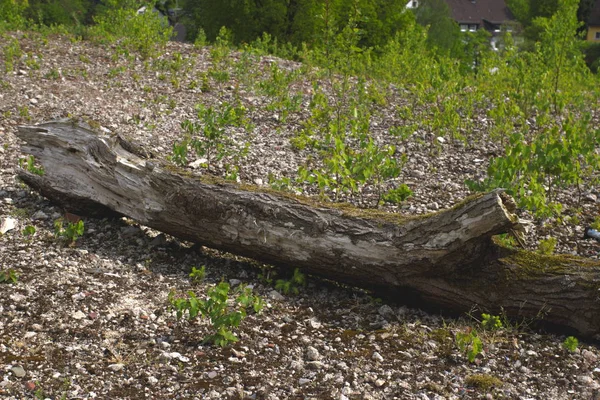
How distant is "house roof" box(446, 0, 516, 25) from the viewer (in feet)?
259

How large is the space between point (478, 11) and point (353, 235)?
80372 millimetres

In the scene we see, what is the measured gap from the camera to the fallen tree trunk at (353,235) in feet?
16.2

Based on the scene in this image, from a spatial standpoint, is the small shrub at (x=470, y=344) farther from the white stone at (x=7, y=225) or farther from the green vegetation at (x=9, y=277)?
the white stone at (x=7, y=225)

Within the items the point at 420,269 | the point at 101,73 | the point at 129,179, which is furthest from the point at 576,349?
the point at 101,73

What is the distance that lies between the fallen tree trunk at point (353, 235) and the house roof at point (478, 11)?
77.7m

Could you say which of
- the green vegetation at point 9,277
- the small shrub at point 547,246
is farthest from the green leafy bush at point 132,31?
the small shrub at point 547,246

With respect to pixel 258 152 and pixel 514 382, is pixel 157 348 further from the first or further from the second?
pixel 258 152

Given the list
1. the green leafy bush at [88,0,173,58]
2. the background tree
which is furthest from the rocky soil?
the background tree

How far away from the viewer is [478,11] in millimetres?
79750

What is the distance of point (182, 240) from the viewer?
6.30 metres

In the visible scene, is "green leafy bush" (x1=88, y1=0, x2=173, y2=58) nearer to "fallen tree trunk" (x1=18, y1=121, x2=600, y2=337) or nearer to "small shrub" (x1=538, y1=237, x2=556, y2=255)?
"fallen tree trunk" (x1=18, y1=121, x2=600, y2=337)

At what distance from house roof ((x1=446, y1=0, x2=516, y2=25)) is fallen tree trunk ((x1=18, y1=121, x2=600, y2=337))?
77684mm

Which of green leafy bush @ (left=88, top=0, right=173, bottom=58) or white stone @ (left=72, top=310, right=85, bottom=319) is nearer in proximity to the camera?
white stone @ (left=72, top=310, right=85, bottom=319)

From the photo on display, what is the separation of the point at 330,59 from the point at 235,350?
7.83 meters
